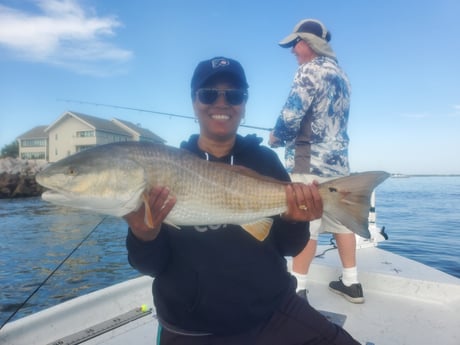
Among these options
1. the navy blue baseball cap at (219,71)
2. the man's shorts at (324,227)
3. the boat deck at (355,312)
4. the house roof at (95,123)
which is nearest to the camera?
the navy blue baseball cap at (219,71)

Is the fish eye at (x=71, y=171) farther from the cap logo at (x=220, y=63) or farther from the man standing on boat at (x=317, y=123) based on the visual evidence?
the man standing on boat at (x=317, y=123)

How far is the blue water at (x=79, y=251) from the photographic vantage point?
912 cm

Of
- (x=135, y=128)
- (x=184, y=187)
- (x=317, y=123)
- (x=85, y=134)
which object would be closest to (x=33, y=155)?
(x=85, y=134)

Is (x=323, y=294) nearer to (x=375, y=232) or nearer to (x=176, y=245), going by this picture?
(x=375, y=232)

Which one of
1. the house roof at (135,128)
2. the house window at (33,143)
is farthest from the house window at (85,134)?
the house window at (33,143)

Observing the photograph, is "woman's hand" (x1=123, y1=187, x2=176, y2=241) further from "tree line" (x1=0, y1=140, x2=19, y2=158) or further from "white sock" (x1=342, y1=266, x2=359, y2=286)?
"tree line" (x1=0, y1=140, x2=19, y2=158)

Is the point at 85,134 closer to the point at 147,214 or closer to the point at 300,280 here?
the point at 300,280

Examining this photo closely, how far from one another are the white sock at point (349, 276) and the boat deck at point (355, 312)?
257 mm

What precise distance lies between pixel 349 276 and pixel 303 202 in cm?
232

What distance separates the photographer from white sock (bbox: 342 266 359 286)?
4.50m

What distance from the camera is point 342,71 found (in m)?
4.58

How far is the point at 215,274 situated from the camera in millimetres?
2604

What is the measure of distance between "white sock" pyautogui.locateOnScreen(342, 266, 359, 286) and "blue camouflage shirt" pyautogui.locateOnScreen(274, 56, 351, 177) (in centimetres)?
118

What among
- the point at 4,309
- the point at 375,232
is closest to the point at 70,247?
the point at 4,309
